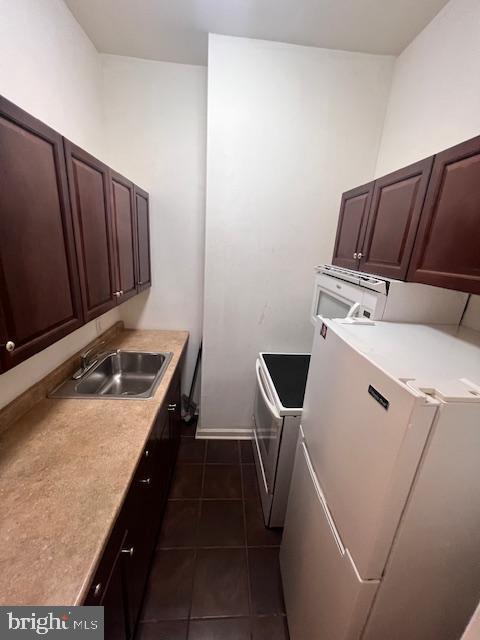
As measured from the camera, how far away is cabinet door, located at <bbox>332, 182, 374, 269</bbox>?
56.6 inches

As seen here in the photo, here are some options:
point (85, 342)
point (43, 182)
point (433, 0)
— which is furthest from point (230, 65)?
point (85, 342)

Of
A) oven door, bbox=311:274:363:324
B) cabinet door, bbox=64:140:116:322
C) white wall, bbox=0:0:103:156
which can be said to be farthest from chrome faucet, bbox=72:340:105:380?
oven door, bbox=311:274:363:324

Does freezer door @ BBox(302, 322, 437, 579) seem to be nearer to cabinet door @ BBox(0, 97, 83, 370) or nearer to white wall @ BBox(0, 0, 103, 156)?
cabinet door @ BBox(0, 97, 83, 370)

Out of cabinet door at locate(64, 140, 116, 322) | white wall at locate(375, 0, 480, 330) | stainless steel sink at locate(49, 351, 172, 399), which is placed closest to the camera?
cabinet door at locate(64, 140, 116, 322)

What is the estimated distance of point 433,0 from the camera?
1260mm

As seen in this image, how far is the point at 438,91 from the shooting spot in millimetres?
1348

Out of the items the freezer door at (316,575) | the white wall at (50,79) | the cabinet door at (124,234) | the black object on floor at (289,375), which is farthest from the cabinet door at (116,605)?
the cabinet door at (124,234)

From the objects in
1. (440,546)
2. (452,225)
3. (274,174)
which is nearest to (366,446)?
(440,546)

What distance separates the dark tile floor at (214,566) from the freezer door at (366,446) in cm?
90

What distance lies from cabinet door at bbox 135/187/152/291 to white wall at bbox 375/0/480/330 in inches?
66.4

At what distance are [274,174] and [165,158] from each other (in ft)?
2.75

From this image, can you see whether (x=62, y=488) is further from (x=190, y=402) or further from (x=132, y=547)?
(x=190, y=402)

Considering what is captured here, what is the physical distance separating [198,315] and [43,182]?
1485 mm

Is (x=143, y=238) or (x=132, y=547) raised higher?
(x=143, y=238)
